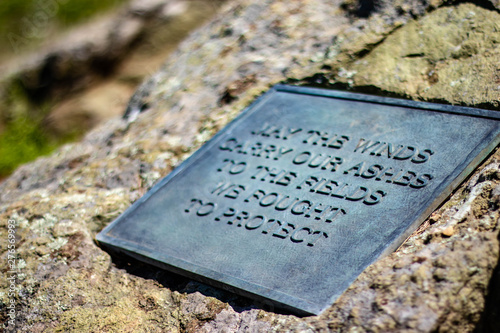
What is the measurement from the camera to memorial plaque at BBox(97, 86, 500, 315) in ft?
5.05

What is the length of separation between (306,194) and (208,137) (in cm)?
73

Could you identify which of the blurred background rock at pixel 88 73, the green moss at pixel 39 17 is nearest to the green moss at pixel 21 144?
the blurred background rock at pixel 88 73

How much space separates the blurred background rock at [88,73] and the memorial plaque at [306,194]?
2.47 meters

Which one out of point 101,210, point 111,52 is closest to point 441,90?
point 101,210

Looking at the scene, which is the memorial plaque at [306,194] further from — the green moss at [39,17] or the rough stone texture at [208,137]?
the green moss at [39,17]

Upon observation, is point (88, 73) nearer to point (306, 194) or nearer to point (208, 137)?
point (208, 137)

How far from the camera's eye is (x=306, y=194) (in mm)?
1803

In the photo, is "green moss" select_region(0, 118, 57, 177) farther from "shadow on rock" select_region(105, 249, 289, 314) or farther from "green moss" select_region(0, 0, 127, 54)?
"shadow on rock" select_region(105, 249, 289, 314)

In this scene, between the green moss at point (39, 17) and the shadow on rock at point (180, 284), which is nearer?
the shadow on rock at point (180, 284)

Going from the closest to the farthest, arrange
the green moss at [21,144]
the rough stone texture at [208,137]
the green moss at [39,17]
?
the rough stone texture at [208,137] → the green moss at [21,144] → the green moss at [39,17]

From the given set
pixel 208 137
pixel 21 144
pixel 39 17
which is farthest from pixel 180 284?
pixel 39 17

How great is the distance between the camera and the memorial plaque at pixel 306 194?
5.05 feet

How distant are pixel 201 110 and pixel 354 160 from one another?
95 cm

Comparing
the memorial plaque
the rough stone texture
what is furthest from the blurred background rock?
the memorial plaque
